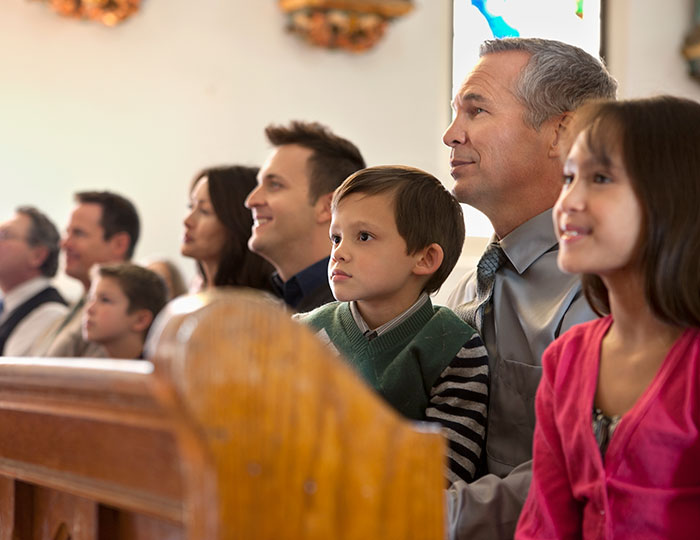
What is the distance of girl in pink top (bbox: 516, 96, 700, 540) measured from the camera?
1554 millimetres

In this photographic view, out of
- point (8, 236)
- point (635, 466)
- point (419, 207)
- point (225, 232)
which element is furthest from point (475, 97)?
point (8, 236)

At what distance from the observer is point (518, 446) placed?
7.37 ft

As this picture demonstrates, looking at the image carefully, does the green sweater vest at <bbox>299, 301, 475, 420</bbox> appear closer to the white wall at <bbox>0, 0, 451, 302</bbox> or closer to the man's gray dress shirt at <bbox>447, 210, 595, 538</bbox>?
the man's gray dress shirt at <bbox>447, 210, 595, 538</bbox>

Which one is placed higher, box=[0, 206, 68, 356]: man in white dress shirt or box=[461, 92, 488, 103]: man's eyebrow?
box=[461, 92, 488, 103]: man's eyebrow

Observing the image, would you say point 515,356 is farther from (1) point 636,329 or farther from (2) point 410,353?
(1) point 636,329

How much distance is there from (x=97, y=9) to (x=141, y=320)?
2.32 metres

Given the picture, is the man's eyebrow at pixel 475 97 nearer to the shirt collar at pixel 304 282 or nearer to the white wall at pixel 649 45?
the shirt collar at pixel 304 282

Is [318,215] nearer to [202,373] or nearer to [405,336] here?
[405,336]

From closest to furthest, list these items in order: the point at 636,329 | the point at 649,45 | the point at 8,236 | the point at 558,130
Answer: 1. the point at 636,329
2. the point at 558,130
3. the point at 8,236
4. the point at 649,45

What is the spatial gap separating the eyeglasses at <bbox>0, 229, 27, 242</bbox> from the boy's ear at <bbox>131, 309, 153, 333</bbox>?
155 centimetres

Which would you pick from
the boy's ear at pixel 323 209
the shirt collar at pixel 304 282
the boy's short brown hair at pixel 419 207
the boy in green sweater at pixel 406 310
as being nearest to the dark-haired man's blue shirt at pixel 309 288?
the shirt collar at pixel 304 282

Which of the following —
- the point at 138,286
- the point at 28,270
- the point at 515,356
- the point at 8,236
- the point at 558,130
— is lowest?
the point at 28,270

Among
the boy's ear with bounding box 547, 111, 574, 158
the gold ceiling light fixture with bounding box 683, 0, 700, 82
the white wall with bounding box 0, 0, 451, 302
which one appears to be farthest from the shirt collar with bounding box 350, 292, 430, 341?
the gold ceiling light fixture with bounding box 683, 0, 700, 82

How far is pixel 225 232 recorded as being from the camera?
4.29 meters
